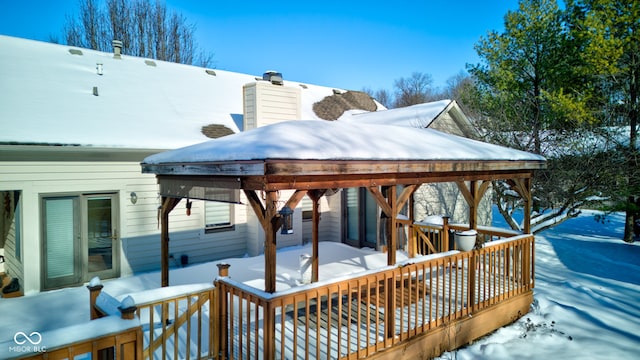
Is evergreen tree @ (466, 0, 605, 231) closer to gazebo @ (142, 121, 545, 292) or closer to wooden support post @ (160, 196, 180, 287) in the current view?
gazebo @ (142, 121, 545, 292)

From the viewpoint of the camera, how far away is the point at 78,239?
7.72 meters

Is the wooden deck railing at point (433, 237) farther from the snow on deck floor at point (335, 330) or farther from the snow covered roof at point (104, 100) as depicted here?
the snow covered roof at point (104, 100)

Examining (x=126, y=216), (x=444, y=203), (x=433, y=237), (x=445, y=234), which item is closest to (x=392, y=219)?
(x=445, y=234)

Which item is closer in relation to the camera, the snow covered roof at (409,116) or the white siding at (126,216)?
the white siding at (126,216)

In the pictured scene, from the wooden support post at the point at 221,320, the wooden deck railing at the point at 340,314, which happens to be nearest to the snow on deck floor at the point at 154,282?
the wooden deck railing at the point at 340,314

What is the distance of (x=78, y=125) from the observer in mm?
7910

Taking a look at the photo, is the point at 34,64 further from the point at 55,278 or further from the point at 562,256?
the point at 562,256

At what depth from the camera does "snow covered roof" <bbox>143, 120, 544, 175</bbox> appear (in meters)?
3.83

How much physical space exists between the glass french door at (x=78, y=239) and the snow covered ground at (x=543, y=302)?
404 millimetres

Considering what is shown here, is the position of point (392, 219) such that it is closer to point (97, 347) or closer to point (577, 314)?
point (97, 347)

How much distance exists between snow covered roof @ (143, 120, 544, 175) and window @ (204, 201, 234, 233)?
409 centimetres

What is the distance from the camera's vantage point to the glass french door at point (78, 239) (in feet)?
24.4

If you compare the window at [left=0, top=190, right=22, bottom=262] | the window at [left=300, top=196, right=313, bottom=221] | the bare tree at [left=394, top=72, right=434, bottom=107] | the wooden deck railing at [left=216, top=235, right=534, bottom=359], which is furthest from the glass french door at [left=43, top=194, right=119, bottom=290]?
the bare tree at [left=394, top=72, right=434, bottom=107]

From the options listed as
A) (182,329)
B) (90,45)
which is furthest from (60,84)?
(90,45)
